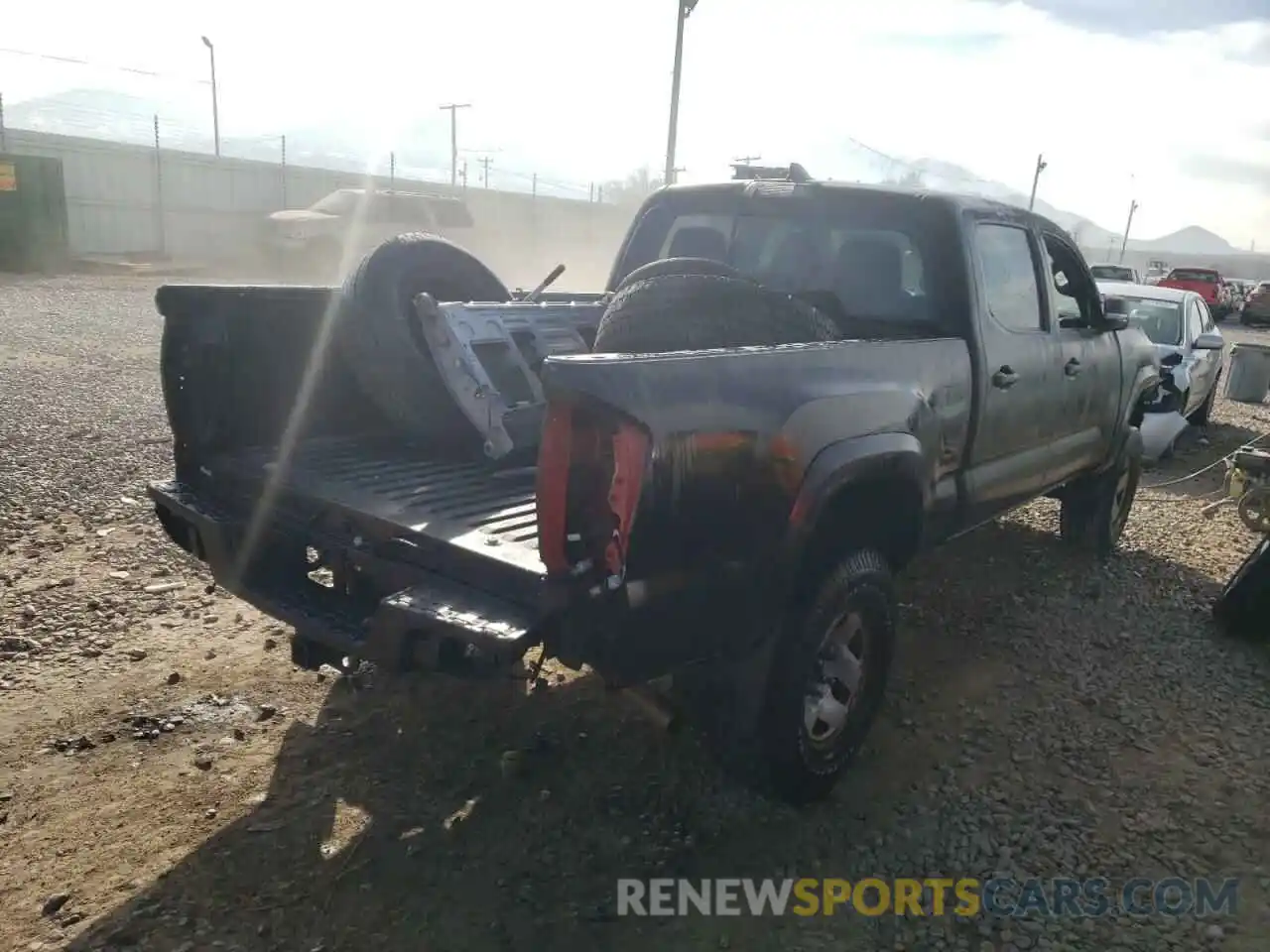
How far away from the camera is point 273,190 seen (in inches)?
1258

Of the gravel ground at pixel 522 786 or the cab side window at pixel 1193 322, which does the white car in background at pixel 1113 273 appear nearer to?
the cab side window at pixel 1193 322

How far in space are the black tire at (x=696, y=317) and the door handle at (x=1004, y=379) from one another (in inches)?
42.6

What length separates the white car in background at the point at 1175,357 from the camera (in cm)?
895

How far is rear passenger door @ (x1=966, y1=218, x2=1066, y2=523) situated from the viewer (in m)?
4.07

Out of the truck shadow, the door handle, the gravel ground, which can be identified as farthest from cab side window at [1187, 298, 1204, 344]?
the truck shadow

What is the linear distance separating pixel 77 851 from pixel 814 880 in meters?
2.21

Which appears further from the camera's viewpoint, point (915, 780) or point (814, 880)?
point (915, 780)

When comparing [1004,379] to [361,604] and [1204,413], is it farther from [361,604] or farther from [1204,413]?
[1204,413]

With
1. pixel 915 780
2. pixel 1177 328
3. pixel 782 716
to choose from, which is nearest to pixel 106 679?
pixel 782 716

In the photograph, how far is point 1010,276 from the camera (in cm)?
446

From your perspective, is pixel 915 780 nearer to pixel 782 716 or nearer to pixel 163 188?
pixel 782 716

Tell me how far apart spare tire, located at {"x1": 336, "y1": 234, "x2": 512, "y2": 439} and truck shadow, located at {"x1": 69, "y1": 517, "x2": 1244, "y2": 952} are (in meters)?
1.13

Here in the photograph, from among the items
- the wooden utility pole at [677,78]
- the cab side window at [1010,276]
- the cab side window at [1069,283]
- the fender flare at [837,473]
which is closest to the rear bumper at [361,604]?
the fender flare at [837,473]

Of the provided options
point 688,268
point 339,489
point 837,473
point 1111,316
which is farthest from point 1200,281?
point 339,489
